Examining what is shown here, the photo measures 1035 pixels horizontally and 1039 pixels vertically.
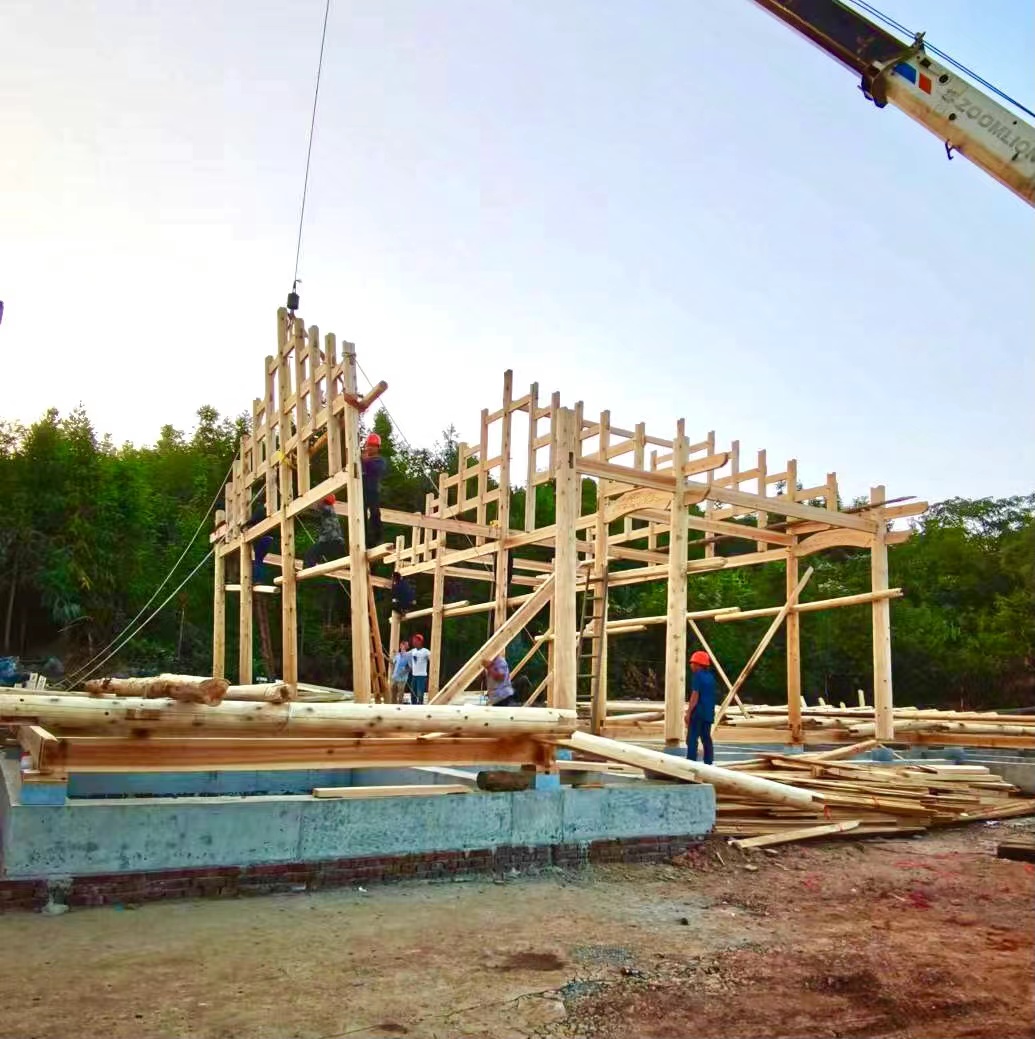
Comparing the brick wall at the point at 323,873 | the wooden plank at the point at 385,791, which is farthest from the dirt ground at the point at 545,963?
the wooden plank at the point at 385,791

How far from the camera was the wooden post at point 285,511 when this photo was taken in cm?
1148

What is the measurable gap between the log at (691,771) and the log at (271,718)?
59 cm

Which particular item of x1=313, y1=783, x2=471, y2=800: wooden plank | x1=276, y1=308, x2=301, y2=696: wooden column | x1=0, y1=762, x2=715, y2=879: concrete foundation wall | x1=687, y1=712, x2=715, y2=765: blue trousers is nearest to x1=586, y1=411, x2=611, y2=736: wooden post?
x1=687, y1=712, x2=715, y2=765: blue trousers

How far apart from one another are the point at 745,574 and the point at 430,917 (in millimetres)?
40123

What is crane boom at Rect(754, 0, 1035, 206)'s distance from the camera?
28.1 feet

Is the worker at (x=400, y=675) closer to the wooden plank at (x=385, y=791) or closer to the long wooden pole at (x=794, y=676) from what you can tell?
the long wooden pole at (x=794, y=676)

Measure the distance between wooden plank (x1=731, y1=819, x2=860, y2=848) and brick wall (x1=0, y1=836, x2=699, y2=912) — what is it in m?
0.52

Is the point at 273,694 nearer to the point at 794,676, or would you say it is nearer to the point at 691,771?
the point at 691,771

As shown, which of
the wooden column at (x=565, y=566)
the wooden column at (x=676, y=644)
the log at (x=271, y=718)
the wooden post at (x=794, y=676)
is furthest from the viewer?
the wooden post at (x=794, y=676)

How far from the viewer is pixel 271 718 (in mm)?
6148

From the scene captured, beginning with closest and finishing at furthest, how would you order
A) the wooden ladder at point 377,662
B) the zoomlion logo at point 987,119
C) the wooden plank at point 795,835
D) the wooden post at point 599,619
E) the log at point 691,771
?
the log at point 691,771, the wooden plank at point 795,835, the zoomlion logo at point 987,119, the wooden ladder at point 377,662, the wooden post at point 599,619

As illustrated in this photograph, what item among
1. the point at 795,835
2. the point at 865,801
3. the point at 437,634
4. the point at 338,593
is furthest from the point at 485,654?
the point at 338,593

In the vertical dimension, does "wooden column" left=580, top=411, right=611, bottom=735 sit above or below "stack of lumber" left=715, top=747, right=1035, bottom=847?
above

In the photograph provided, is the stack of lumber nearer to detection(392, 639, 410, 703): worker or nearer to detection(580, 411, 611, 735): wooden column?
detection(580, 411, 611, 735): wooden column
